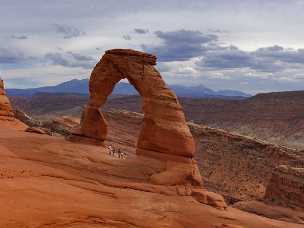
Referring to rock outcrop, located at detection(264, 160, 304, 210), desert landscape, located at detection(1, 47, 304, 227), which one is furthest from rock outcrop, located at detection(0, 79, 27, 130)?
rock outcrop, located at detection(264, 160, 304, 210)

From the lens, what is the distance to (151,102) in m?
23.5

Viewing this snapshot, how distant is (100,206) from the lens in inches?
656

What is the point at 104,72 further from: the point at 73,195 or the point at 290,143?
the point at 290,143

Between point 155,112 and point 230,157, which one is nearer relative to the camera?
point 155,112

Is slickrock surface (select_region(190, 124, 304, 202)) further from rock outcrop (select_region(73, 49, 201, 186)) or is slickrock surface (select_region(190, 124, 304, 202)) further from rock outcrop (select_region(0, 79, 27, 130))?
rock outcrop (select_region(73, 49, 201, 186))

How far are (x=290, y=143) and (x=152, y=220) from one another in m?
73.8

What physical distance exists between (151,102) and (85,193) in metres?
7.27

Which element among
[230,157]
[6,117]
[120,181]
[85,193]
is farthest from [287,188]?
[230,157]

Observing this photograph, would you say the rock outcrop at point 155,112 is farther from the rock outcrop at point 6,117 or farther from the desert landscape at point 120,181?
the rock outcrop at point 6,117

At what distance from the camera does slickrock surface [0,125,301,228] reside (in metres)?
15.1

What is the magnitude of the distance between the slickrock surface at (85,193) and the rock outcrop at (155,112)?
747mm

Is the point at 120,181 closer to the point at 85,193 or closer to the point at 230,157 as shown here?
the point at 85,193

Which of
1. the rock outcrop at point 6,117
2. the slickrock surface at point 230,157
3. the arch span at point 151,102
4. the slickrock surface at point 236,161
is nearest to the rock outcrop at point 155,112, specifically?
the arch span at point 151,102

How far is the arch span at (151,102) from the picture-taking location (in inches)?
902
